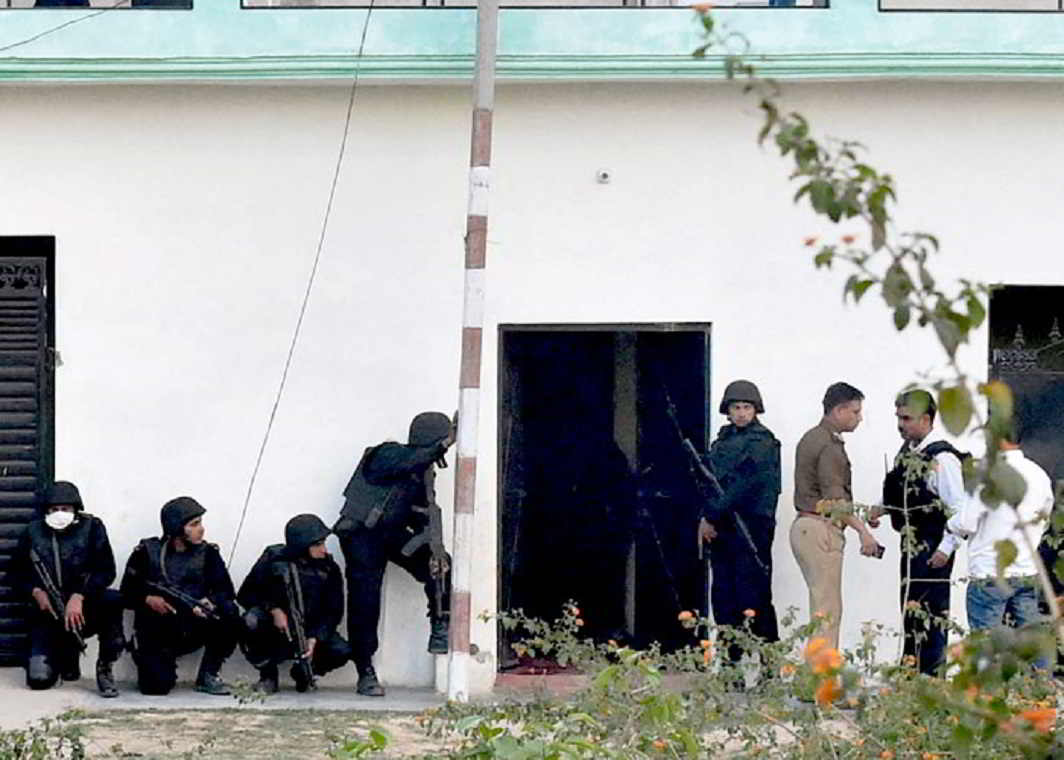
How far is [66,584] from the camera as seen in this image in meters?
10.6

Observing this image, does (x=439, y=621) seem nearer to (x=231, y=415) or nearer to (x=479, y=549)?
(x=479, y=549)

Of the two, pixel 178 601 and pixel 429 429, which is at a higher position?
pixel 429 429

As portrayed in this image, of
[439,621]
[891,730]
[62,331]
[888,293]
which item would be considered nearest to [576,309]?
[439,621]

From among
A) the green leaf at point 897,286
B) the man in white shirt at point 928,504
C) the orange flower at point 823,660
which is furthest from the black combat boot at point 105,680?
the green leaf at point 897,286

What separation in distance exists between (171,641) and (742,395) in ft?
10.9

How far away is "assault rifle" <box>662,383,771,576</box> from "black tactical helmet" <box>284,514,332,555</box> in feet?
6.64

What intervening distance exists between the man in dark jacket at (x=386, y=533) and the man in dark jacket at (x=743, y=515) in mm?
1467

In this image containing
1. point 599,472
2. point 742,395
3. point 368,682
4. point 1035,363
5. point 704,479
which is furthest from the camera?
point 1035,363

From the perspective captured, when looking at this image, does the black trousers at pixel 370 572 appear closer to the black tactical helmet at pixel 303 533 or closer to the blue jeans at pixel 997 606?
the black tactical helmet at pixel 303 533

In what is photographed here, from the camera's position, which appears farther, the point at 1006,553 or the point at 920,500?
the point at 920,500

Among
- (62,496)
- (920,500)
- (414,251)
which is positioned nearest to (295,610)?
(62,496)

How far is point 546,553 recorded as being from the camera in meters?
11.0

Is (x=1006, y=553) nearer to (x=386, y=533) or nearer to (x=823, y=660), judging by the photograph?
(x=823, y=660)

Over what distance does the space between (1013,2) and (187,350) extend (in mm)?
4984
